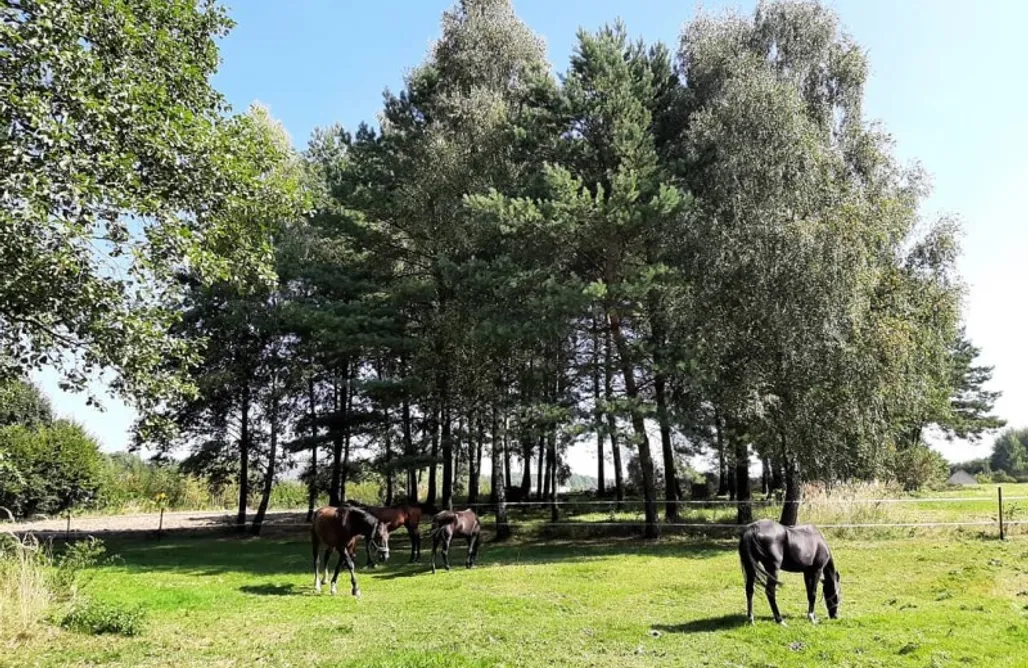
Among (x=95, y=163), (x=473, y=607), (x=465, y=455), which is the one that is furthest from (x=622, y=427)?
(x=95, y=163)

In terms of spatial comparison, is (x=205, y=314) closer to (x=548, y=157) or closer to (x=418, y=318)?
(x=418, y=318)

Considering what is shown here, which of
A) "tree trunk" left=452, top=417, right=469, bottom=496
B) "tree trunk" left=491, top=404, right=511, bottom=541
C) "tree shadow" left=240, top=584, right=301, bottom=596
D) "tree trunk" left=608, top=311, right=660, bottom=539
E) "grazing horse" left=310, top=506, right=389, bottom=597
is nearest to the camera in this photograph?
"tree shadow" left=240, top=584, right=301, bottom=596

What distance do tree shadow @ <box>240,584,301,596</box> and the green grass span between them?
0.18 feet

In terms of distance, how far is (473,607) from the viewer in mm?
10242

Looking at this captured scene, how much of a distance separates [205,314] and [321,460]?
Result: 7.59 meters

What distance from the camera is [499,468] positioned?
2072cm

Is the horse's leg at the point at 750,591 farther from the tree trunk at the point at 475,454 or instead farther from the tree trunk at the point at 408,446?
the tree trunk at the point at 408,446

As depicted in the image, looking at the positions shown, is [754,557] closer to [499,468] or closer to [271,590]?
[271,590]

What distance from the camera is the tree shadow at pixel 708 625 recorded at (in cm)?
845

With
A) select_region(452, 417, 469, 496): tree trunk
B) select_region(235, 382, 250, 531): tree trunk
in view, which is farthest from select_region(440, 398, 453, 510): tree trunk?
select_region(235, 382, 250, 531): tree trunk

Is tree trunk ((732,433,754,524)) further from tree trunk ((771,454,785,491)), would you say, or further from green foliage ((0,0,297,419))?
green foliage ((0,0,297,419))

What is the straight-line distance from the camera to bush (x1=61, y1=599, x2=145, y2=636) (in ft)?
26.7

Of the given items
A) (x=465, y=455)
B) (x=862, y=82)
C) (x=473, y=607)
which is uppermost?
(x=862, y=82)

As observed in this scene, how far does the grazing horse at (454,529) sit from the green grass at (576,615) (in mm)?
555
